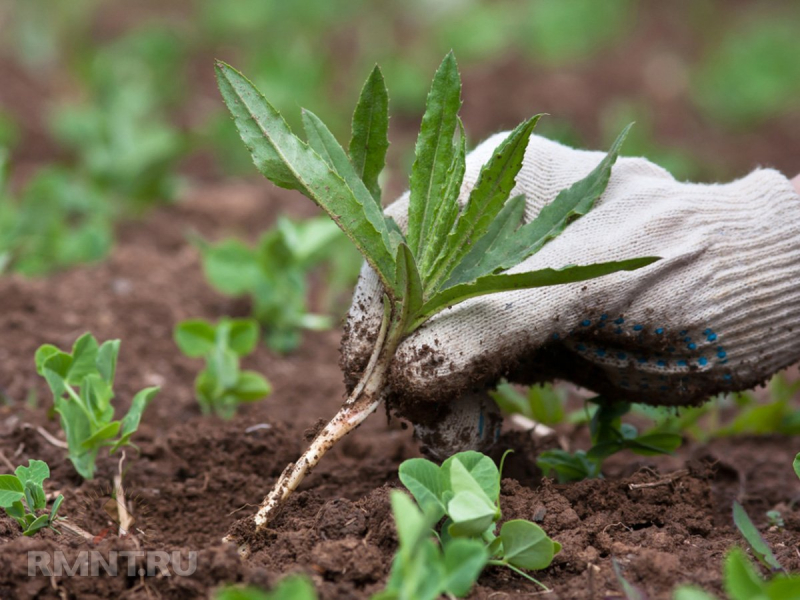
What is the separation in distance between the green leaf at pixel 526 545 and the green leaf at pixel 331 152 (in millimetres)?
611

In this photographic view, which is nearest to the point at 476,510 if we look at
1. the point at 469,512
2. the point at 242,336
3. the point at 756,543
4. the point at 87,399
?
the point at 469,512

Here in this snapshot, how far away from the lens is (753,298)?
5.88ft

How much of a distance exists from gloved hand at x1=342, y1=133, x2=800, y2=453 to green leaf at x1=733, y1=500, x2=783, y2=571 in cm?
31

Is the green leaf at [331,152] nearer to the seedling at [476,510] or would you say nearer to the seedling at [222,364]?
the seedling at [476,510]

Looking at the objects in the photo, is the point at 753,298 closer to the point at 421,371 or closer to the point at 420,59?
the point at 421,371

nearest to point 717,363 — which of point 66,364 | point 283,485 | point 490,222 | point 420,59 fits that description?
point 490,222

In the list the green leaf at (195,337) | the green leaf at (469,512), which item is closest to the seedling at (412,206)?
the green leaf at (469,512)

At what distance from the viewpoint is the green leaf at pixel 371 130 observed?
1666mm

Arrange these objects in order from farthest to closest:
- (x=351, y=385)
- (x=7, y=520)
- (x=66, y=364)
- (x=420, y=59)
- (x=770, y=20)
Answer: (x=770, y=20) → (x=420, y=59) → (x=66, y=364) → (x=351, y=385) → (x=7, y=520)

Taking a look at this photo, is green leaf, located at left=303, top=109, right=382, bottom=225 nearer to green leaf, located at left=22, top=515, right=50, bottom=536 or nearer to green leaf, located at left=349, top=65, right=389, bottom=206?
green leaf, located at left=349, top=65, right=389, bottom=206

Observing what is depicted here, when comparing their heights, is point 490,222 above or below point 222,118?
below

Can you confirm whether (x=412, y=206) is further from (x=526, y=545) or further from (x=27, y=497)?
(x=27, y=497)

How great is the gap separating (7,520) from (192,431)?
502 millimetres

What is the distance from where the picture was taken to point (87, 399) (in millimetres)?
1824
